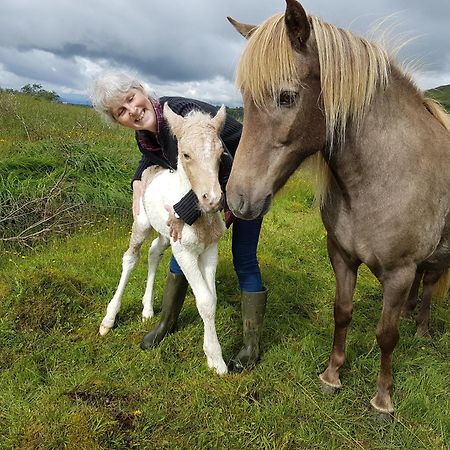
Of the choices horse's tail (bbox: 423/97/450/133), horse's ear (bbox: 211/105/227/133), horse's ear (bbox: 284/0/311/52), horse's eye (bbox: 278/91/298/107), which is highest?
horse's ear (bbox: 284/0/311/52)

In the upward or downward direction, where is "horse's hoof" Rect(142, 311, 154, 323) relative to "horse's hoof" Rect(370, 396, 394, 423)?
downward

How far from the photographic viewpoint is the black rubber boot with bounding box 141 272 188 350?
3.49 metres

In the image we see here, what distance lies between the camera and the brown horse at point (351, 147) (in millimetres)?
2064

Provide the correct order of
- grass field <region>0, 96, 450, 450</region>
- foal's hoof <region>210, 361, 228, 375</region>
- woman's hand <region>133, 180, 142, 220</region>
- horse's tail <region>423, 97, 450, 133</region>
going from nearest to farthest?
1. grass field <region>0, 96, 450, 450</region>
2. horse's tail <region>423, 97, 450, 133</region>
3. foal's hoof <region>210, 361, 228, 375</region>
4. woman's hand <region>133, 180, 142, 220</region>

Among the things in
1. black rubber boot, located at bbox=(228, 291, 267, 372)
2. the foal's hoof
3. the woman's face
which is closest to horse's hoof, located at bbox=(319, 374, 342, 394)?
black rubber boot, located at bbox=(228, 291, 267, 372)

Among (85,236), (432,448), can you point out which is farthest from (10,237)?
(432,448)

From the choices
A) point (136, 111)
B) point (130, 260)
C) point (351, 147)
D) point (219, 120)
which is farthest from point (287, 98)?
point (130, 260)

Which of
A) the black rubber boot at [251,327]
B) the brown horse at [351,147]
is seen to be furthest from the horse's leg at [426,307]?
the black rubber boot at [251,327]

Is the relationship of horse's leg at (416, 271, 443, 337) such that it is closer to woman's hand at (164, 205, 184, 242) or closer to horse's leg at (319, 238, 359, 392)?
horse's leg at (319, 238, 359, 392)

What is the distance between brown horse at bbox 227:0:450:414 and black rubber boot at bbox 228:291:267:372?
1.96ft

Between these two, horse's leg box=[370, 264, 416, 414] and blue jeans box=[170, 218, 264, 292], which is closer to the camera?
horse's leg box=[370, 264, 416, 414]

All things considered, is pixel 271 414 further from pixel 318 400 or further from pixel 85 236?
pixel 85 236

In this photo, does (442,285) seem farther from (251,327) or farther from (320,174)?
(320,174)

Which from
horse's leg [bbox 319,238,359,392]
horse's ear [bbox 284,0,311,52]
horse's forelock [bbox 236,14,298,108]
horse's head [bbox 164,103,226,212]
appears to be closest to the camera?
horse's ear [bbox 284,0,311,52]
